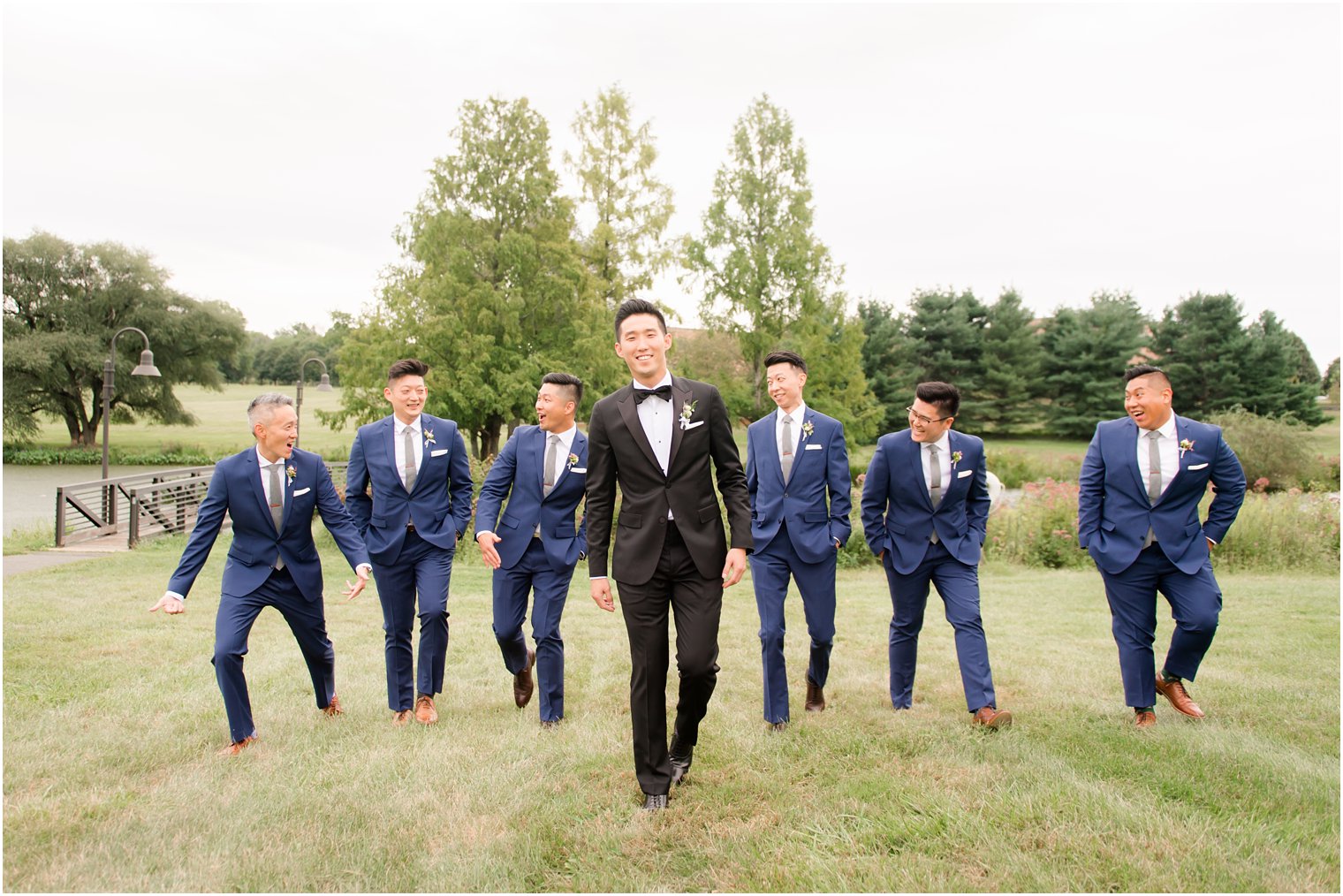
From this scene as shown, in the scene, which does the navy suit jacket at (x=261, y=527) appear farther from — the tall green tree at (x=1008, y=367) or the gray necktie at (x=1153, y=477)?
the tall green tree at (x=1008, y=367)

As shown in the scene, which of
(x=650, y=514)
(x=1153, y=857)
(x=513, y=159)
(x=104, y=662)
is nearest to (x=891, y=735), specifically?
(x=1153, y=857)

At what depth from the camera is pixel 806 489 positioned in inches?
216

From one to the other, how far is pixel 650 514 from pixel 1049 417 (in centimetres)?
5077

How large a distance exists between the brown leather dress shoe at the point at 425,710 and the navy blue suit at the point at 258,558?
2.07ft

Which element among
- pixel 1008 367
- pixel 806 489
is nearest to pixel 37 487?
pixel 806 489

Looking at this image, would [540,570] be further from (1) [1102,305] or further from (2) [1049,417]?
(1) [1102,305]

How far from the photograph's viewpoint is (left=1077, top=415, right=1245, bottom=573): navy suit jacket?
5180 millimetres

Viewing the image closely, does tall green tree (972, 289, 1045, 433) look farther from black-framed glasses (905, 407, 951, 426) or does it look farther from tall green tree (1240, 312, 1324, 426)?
→ black-framed glasses (905, 407, 951, 426)

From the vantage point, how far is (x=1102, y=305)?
5316cm

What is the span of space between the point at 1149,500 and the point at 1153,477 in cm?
15

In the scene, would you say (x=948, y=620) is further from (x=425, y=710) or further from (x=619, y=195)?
(x=619, y=195)

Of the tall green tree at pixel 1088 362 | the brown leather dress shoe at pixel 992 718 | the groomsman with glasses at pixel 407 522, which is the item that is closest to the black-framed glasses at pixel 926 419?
the brown leather dress shoe at pixel 992 718

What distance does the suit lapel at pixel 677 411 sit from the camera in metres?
4.14

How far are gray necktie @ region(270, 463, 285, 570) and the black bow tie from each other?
98.4 inches
